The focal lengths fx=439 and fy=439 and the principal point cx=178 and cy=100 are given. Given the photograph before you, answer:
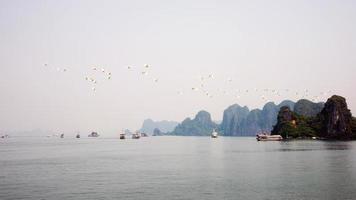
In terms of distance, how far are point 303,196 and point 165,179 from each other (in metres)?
30.5

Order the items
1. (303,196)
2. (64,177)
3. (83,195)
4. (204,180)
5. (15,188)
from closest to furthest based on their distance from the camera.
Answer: (303,196) < (83,195) < (15,188) < (204,180) < (64,177)

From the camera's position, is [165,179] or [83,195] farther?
[165,179]

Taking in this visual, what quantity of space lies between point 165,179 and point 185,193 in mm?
18564

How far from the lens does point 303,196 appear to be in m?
61.1

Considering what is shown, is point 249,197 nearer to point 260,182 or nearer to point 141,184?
point 260,182

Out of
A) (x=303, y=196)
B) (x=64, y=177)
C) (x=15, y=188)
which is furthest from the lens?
(x=64, y=177)

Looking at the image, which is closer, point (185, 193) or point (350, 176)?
point (185, 193)

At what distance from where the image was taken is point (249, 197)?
203ft

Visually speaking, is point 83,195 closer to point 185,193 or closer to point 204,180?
point 185,193

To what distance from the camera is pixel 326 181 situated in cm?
7506

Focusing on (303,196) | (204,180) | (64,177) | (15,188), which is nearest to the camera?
(303,196)

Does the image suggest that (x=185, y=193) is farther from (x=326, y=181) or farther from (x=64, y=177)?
(x=64, y=177)

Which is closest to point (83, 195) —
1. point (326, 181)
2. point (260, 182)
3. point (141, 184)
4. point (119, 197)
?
point (119, 197)

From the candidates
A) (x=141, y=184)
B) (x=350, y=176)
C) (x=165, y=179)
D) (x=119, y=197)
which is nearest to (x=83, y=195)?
(x=119, y=197)
